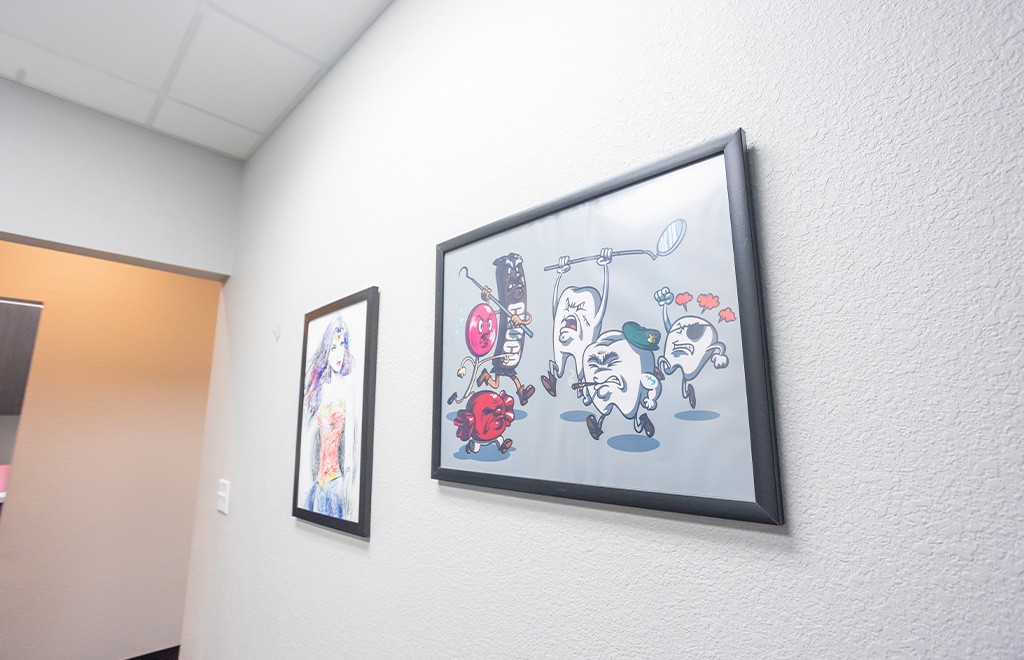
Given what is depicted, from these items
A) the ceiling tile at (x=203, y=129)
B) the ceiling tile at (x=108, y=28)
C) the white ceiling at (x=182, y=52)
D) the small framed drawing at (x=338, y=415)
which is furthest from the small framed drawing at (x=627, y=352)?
the ceiling tile at (x=203, y=129)

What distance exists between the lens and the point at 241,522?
1.61 metres

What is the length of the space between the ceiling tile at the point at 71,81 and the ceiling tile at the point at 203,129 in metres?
0.06

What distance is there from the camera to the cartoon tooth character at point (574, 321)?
26.6 inches

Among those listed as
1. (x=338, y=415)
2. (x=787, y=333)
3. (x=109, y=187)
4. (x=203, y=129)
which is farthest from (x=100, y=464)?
(x=787, y=333)

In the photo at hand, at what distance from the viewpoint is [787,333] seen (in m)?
0.52

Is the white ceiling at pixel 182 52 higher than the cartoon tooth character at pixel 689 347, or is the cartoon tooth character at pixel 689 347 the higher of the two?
the white ceiling at pixel 182 52

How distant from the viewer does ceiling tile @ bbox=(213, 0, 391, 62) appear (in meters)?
1.30

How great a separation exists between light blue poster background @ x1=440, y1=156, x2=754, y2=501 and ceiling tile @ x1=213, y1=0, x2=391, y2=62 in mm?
975

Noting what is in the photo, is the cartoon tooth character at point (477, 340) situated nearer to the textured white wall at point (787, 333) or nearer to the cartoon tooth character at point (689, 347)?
the textured white wall at point (787, 333)

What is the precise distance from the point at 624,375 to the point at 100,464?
280 cm

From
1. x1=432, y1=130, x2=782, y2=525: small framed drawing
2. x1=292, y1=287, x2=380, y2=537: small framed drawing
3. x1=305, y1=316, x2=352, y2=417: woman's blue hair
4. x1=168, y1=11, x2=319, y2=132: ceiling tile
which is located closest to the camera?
x1=432, y1=130, x2=782, y2=525: small framed drawing

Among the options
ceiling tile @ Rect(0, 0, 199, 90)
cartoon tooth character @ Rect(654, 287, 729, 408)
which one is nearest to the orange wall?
ceiling tile @ Rect(0, 0, 199, 90)

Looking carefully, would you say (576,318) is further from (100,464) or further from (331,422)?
(100,464)

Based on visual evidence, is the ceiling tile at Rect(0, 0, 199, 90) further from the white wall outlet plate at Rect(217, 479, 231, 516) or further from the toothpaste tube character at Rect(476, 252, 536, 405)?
the white wall outlet plate at Rect(217, 479, 231, 516)
